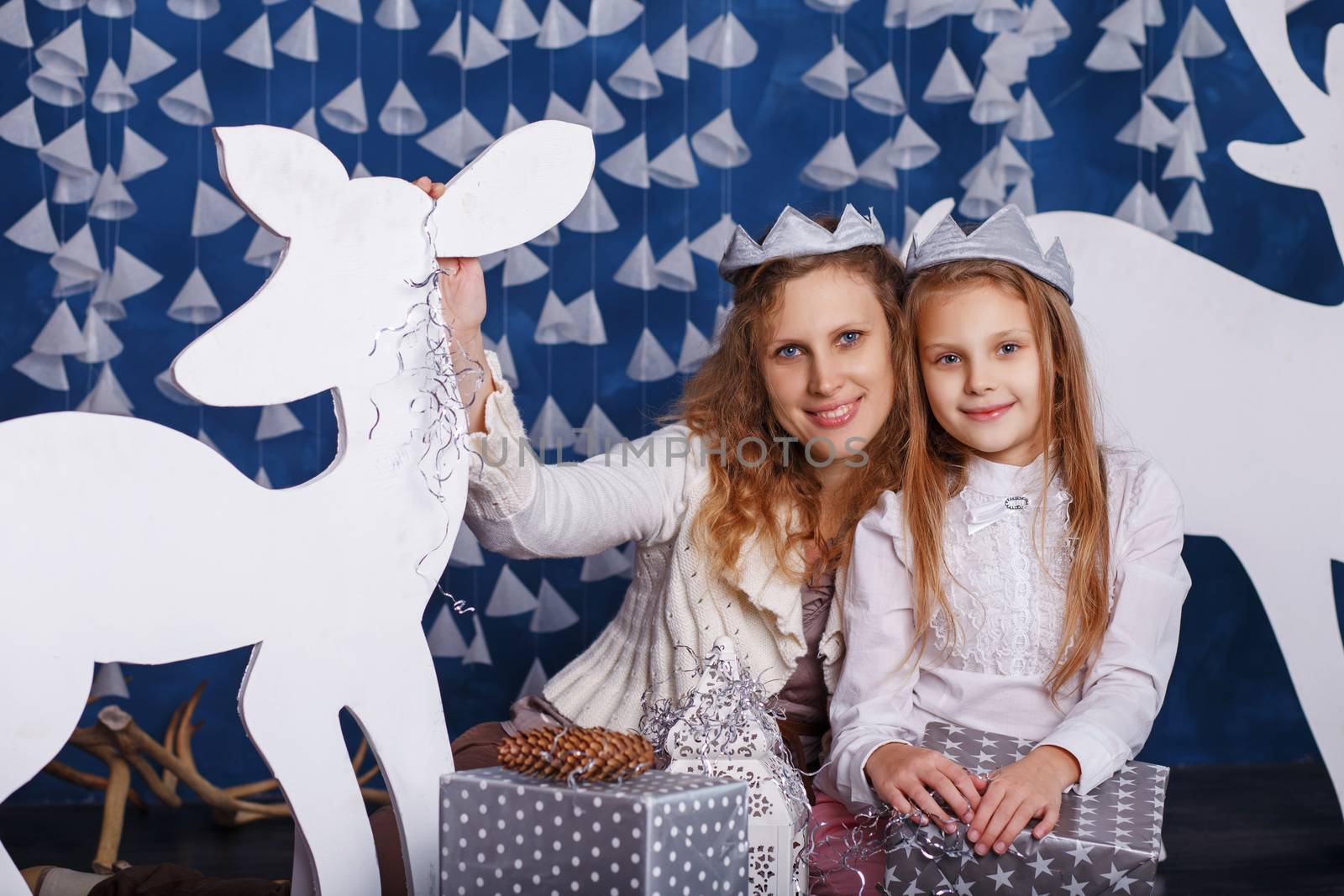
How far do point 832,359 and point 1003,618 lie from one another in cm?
37

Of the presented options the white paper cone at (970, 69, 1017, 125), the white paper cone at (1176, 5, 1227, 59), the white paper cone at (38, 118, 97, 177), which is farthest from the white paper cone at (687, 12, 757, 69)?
the white paper cone at (38, 118, 97, 177)

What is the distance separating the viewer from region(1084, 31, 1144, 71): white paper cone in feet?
8.33

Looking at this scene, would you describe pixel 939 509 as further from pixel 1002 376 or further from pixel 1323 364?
pixel 1323 364

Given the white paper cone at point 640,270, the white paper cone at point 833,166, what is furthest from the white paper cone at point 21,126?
the white paper cone at point 833,166

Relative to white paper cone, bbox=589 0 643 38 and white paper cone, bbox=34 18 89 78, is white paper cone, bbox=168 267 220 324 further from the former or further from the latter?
white paper cone, bbox=589 0 643 38

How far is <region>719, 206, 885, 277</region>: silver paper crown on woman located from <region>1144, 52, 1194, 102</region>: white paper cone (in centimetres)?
131

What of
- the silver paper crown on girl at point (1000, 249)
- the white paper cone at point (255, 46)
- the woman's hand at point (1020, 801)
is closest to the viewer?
the woman's hand at point (1020, 801)

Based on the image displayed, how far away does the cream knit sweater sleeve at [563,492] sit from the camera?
1.23 metres

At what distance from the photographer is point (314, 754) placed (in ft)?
3.37

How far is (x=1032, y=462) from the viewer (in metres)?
1.50

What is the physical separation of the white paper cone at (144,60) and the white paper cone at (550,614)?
1286mm

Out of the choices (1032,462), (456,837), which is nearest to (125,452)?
(456,837)

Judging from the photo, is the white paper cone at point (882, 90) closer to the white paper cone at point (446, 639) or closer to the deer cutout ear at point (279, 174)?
the white paper cone at point (446, 639)

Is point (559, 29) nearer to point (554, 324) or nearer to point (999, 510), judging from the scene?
point (554, 324)
